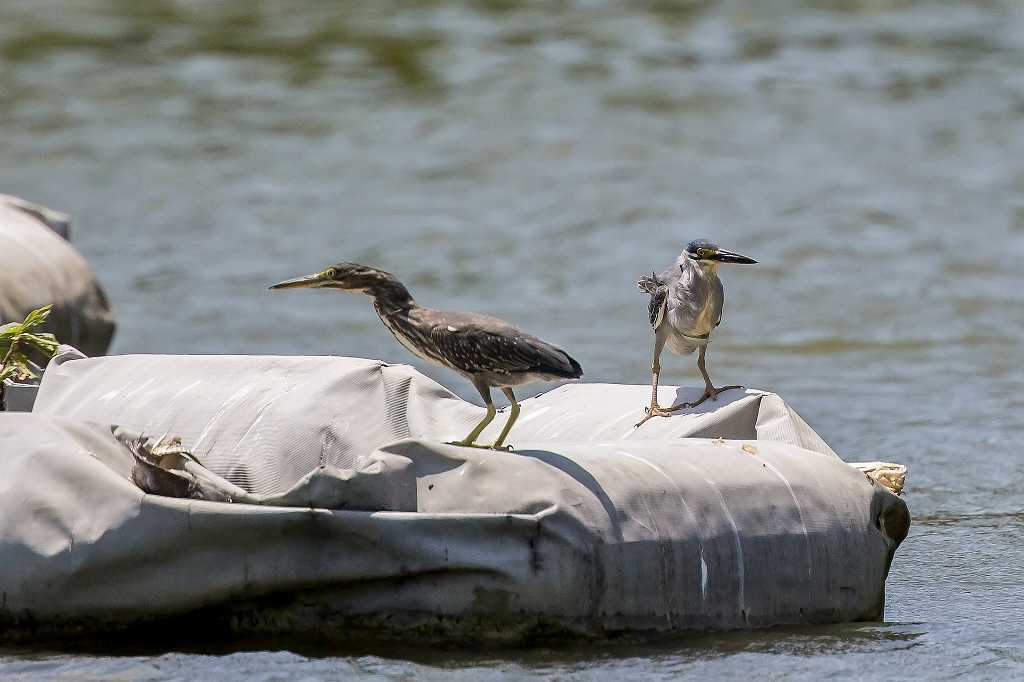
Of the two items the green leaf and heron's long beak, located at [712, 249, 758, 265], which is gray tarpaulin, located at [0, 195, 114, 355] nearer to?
the green leaf

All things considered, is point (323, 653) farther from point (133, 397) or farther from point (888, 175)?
point (888, 175)

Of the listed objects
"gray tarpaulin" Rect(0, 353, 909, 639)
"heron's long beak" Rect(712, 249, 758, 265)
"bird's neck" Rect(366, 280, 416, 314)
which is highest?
"heron's long beak" Rect(712, 249, 758, 265)

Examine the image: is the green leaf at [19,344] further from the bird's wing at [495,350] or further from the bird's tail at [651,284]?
the bird's tail at [651,284]

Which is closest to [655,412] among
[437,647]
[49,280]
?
[437,647]

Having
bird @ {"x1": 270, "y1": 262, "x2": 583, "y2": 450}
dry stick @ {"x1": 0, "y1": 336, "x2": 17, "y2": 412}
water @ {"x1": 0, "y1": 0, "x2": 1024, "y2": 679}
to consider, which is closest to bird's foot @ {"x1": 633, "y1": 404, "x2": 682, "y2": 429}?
bird @ {"x1": 270, "y1": 262, "x2": 583, "y2": 450}

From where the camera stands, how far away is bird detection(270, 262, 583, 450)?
18.9ft

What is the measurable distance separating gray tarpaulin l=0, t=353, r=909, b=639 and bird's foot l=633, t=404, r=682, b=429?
1.73 ft

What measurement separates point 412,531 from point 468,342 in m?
0.71

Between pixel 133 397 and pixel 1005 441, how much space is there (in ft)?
18.7

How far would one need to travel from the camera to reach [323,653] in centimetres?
550

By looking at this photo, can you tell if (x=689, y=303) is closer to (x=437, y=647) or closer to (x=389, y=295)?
(x=389, y=295)

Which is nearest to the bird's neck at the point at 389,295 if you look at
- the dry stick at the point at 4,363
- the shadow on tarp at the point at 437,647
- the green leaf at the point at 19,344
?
the shadow on tarp at the point at 437,647

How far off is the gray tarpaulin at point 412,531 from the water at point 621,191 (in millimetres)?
235

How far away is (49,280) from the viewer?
388 inches
